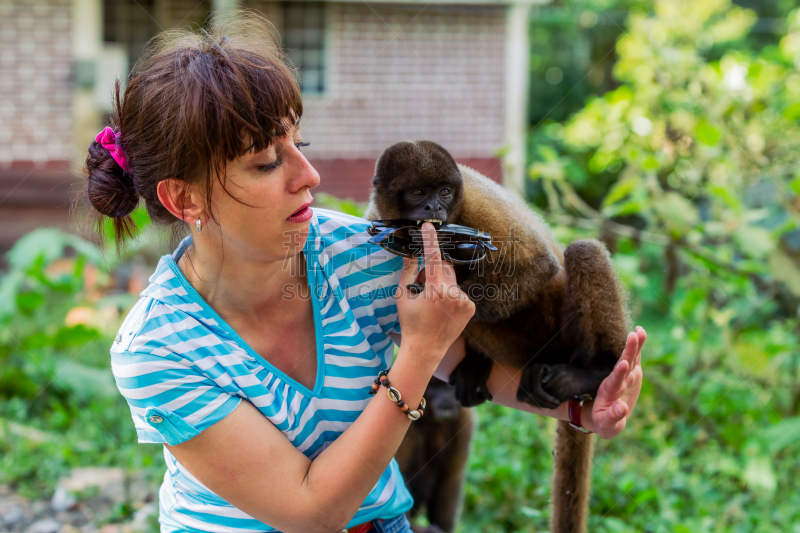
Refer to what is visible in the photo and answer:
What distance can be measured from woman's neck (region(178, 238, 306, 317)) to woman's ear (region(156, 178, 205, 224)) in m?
0.11

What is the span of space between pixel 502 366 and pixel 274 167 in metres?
1.16

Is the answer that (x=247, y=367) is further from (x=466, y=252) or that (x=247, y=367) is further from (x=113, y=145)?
(x=466, y=252)

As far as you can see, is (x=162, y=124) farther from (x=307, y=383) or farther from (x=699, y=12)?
(x=699, y=12)

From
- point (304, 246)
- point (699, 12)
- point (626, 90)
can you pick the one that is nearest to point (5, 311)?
point (304, 246)

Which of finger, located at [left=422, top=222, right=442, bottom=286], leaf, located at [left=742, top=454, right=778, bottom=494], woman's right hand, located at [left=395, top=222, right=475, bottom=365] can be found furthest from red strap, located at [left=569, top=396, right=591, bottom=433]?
leaf, located at [left=742, top=454, right=778, bottom=494]

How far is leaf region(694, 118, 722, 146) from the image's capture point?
3.88 m

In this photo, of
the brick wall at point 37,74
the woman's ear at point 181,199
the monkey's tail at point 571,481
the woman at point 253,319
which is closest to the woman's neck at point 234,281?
the woman at point 253,319

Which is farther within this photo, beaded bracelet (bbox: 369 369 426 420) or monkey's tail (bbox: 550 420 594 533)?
monkey's tail (bbox: 550 420 594 533)

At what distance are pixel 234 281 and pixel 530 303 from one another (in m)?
1.07

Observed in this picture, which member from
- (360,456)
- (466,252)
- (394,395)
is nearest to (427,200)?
(466,252)

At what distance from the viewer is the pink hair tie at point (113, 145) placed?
161 cm

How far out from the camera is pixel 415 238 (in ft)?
6.07

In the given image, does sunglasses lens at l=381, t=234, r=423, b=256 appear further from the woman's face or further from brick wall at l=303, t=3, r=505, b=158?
brick wall at l=303, t=3, r=505, b=158

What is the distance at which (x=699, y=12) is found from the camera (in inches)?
257
